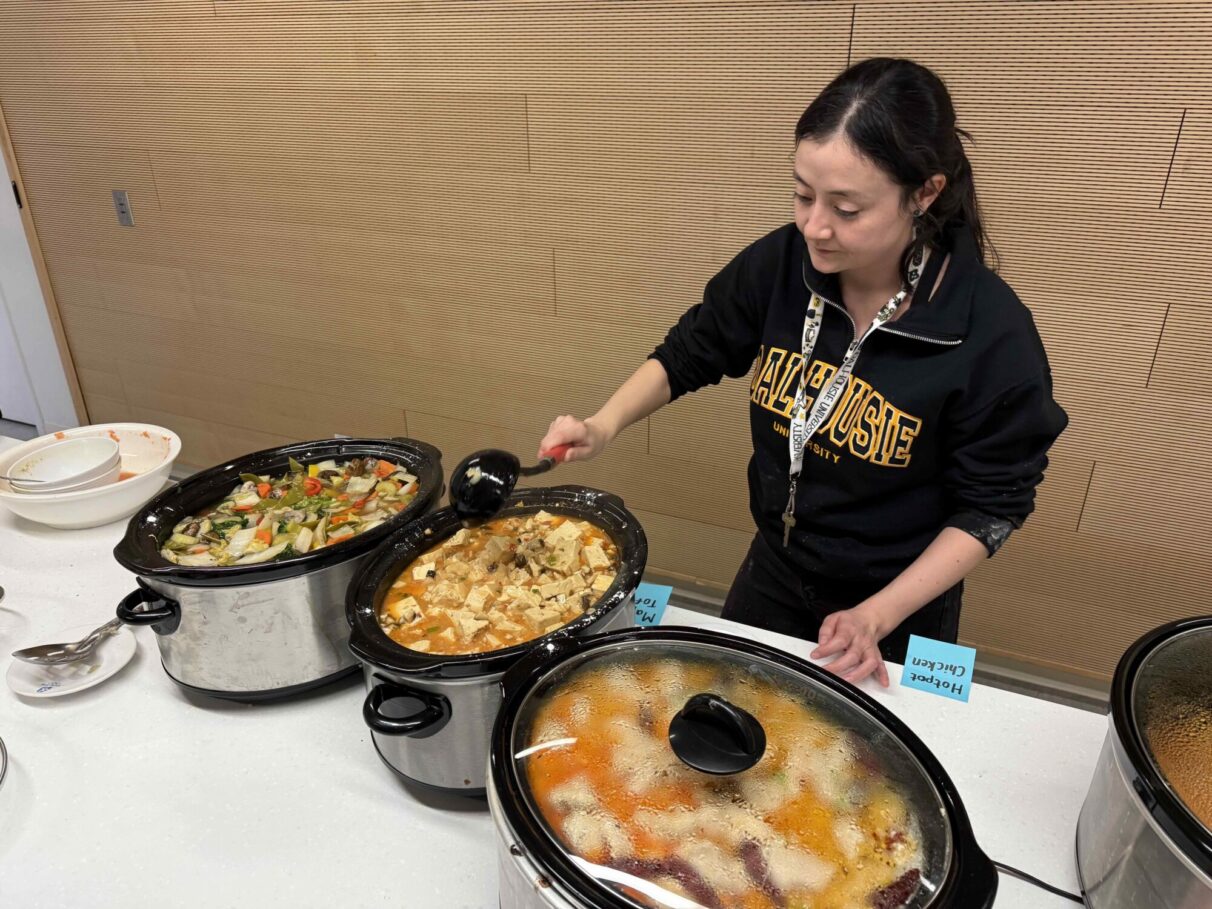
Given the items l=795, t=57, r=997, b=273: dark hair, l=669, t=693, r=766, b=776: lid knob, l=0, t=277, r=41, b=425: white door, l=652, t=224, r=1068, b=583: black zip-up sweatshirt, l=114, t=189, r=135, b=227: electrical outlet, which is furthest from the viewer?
l=0, t=277, r=41, b=425: white door

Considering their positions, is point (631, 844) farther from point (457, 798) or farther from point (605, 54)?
point (605, 54)

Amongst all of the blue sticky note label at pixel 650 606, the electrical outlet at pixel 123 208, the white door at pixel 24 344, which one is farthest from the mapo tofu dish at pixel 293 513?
the white door at pixel 24 344

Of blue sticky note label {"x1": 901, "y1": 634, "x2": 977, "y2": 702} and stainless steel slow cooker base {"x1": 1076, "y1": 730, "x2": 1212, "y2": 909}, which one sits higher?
stainless steel slow cooker base {"x1": 1076, "y1": 730, "x2": 1212, "y2": 909}

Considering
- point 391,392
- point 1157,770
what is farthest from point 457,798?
point 391,392

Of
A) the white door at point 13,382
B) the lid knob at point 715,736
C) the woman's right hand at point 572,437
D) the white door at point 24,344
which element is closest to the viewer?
the lid knob at point 715,736

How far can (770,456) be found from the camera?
1.49 m

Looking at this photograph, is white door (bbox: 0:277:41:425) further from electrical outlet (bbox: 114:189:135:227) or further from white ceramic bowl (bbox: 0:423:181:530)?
white ceramic bowl (bbox: 0:423:181:530)

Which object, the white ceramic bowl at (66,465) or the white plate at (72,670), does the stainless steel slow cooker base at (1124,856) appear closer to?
the white plate at (72,670)

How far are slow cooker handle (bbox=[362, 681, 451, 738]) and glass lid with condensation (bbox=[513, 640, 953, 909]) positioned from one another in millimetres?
131

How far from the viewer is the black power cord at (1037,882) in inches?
34.4

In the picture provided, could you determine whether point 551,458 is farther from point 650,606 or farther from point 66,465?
point 66,465

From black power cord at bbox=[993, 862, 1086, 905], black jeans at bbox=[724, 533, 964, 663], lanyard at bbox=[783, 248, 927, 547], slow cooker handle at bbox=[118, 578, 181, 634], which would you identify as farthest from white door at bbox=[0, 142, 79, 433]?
black power cord at bbox=[993, 862, 1086, 905]

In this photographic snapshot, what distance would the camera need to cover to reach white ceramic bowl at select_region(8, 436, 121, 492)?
59.4 inches

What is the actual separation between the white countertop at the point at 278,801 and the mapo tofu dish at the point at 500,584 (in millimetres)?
201
